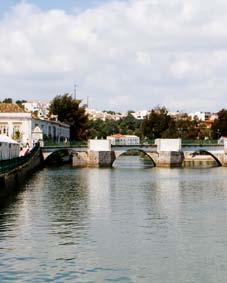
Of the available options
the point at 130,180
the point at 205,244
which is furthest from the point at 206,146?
the point at 205,244

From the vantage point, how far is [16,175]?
55844 mm

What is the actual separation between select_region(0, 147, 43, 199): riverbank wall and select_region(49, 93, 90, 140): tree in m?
36.6

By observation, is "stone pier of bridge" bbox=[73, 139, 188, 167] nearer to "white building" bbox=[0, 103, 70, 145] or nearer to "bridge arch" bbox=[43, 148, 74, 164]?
"bridge arch" bbox=[43, 148, 74, 164]

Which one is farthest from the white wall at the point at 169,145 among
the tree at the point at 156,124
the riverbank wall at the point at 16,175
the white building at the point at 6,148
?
the tree at the point at 156,124

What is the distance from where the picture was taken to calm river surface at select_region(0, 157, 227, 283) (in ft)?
73.2

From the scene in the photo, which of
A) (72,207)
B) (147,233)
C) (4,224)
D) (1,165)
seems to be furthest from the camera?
(1,165)

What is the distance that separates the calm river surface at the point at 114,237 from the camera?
878 inches

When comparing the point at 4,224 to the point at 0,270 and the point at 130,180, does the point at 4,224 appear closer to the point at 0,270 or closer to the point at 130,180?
the point at 0,270

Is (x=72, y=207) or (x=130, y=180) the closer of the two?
(x=72, y=207)

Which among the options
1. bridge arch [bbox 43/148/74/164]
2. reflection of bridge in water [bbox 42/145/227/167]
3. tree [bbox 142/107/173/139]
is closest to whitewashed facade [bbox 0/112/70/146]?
bridge arch [bbox 43/148/74/164]

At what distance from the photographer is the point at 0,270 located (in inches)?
891

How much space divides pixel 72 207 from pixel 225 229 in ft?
39.0

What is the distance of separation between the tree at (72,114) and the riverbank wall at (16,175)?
3656cm

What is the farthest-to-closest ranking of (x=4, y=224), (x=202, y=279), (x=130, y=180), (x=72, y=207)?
(x=130, y=180) → (x=72, y=207) → (x=4, y=224) → (x=202, y=279)
